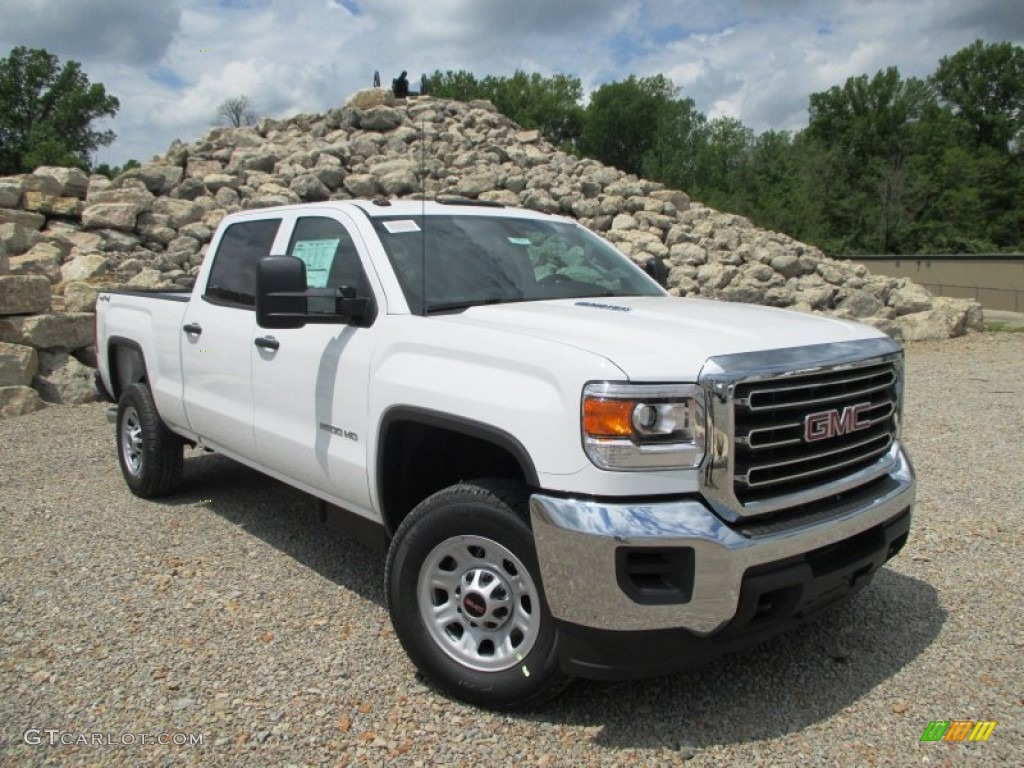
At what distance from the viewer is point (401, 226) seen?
4227 mm

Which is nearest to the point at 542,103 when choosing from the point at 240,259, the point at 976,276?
the point at 976,276

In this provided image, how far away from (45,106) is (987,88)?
70601 millimetres

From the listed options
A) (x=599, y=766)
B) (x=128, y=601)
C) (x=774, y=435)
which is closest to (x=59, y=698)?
(x=128, y=601)

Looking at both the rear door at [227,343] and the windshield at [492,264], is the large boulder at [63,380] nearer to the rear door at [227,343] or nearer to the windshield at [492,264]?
the rear door at [227,343]

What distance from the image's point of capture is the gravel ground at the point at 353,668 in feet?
10.0

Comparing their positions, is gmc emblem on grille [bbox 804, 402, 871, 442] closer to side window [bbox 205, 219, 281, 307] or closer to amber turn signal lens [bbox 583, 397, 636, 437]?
amber turn signal lens [bbox 583, 397, 636, 437]

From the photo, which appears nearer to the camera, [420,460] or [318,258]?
[420,460]

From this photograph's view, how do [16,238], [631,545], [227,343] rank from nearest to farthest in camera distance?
[631,545], [227,343], [16,238]

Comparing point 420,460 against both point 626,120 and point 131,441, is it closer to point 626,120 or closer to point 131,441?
point 131,441

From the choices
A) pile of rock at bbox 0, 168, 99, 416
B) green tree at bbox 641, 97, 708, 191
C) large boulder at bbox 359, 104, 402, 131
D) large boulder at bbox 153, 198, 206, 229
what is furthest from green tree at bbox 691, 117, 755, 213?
pile of rock at bbox 0, 168, 99, 416

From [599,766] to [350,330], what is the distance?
7.07 ft

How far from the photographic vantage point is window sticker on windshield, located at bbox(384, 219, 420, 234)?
419cm

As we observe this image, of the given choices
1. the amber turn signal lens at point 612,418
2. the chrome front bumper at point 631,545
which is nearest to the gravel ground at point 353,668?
the chrome front bumper at point 631,545

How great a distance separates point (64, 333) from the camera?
33.9 ft
